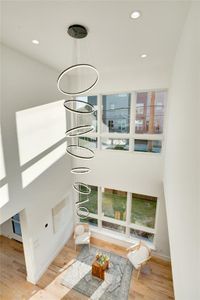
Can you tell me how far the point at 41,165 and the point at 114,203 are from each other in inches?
120

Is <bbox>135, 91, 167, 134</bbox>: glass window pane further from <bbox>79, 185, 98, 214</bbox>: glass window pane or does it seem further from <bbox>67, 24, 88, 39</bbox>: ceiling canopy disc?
<bbox>79, 185, 98, 214</bbox>: glass window pane

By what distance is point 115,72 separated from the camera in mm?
4645

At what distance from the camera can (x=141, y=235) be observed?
18.1 ft

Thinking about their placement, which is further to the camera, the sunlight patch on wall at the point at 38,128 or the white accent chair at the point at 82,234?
the white accent chair at the point at 82,234

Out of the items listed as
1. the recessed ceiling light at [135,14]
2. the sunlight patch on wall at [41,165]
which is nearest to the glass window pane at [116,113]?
the sunlight patch on wall at [41,165]

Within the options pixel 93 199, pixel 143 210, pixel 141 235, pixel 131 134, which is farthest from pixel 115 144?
pixel 141 235

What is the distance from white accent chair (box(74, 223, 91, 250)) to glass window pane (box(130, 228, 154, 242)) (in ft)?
5.16

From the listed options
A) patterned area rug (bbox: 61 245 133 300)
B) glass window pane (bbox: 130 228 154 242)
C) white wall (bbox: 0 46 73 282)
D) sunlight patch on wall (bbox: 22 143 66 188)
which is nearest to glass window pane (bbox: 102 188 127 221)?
glass window pane (bbox: 130 228 154 242)

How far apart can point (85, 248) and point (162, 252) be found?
100 inches

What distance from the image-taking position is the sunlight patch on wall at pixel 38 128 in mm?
3520

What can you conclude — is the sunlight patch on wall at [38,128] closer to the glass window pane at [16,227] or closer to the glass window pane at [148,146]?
the glass window pane at [148,146]

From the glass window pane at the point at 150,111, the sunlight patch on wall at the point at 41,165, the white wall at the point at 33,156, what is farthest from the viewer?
the glass window pane at the point at 150,111

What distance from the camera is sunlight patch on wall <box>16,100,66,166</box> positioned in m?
3.52

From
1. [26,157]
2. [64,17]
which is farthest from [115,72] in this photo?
[26,157]
